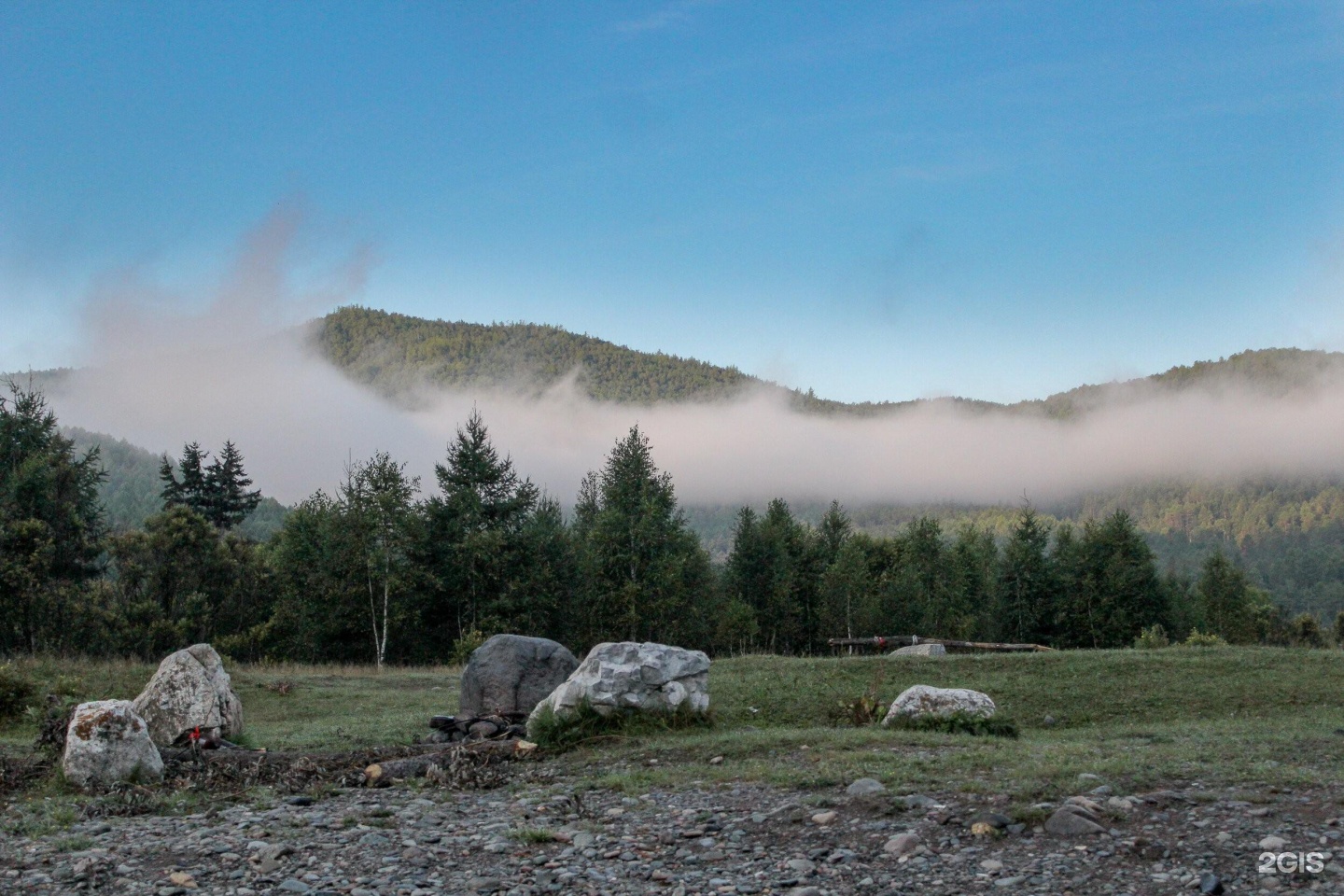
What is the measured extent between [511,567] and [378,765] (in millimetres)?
34597

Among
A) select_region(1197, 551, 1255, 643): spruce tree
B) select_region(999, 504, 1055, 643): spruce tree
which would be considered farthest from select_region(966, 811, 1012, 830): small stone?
select_region(1197, 551, 1255, 643): spruce tree

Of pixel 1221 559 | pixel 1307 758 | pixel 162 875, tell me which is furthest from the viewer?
pixel 1221 559

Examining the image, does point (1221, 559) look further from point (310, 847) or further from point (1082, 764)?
point (310, 847)

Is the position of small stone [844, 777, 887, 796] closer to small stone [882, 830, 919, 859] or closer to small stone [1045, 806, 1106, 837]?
small stone [882, 830, 919, 859]

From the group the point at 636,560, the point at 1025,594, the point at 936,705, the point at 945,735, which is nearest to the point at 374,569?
the point at 636,560

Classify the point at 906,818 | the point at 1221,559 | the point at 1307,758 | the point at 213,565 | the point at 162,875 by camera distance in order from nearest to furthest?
the point at 162,875
the point at 906,818
the point at 1307,758
the point at 213,565
the point at 1221,559

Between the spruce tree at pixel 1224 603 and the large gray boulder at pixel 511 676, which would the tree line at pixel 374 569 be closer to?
the large gray boulder at pixel 511 676

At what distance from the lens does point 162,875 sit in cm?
790

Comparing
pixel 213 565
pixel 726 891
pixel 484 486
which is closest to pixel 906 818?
pixel 726 891

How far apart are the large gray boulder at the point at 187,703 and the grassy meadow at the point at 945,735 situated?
72cm

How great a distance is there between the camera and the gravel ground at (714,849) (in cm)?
720

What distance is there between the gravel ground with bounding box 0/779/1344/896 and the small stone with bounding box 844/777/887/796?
0.10m

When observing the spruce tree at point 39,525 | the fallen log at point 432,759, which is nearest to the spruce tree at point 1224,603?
the fallen log at point 432,759

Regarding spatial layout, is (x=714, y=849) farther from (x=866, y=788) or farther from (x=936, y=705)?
(x=936, y=705)
